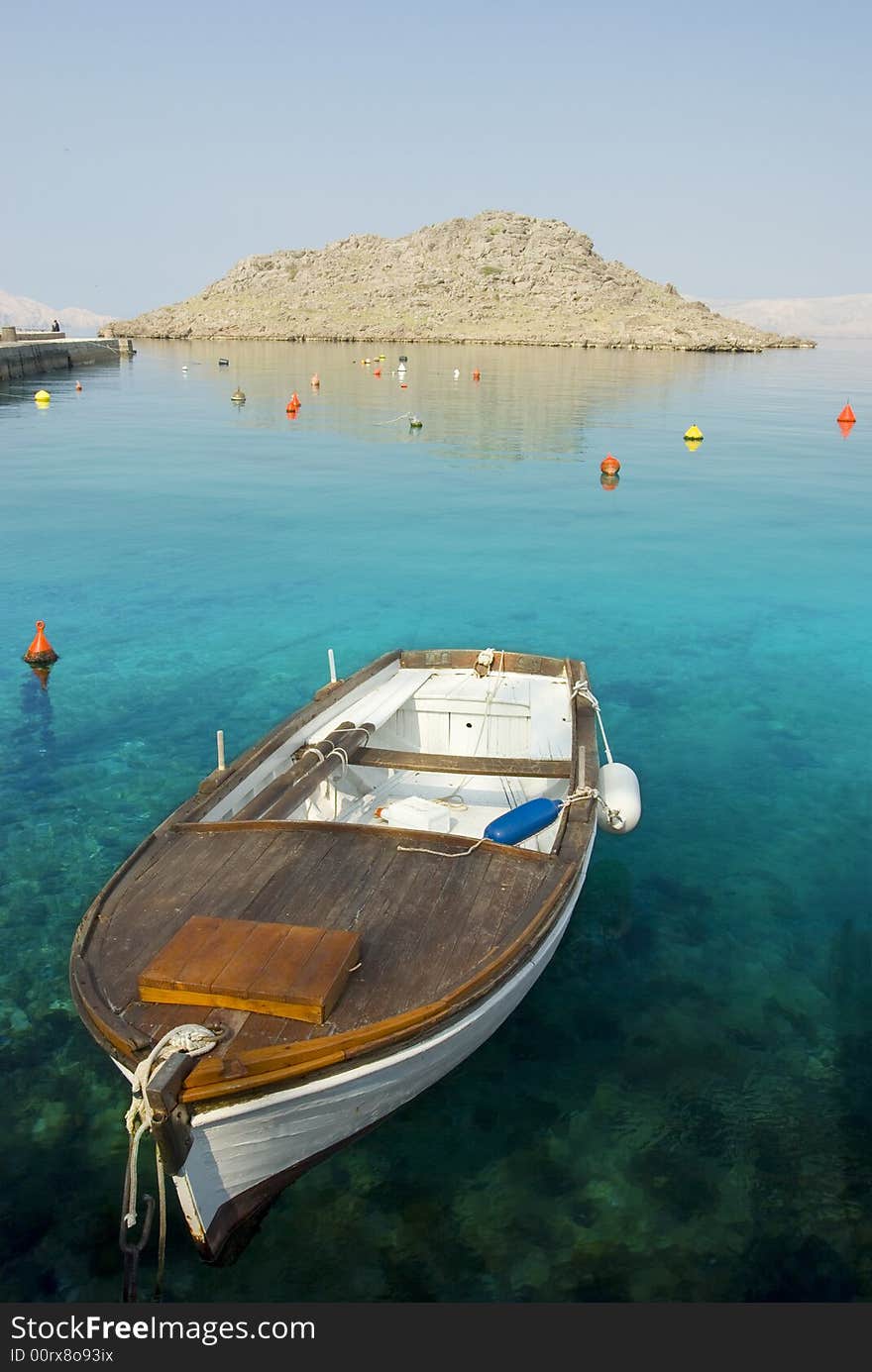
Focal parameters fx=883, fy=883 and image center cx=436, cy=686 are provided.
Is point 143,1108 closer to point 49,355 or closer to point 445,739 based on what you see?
point 445,739

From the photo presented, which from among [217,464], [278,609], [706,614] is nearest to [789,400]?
[217,464]

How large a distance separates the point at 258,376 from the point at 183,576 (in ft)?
262

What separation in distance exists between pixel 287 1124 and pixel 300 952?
1345 mm

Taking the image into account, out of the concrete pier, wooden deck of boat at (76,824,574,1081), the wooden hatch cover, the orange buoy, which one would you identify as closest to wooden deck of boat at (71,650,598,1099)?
wooden deck of boat at (76,824,574,1081)

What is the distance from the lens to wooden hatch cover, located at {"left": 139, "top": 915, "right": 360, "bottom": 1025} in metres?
7.20

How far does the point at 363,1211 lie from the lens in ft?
26.3

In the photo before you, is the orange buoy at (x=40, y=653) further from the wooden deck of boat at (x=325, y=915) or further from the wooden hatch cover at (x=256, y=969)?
the wooden hatch cover at (x=256, y=969)

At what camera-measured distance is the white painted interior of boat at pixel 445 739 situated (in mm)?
12547

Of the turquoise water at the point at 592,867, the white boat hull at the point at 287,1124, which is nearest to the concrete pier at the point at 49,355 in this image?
the turquoise water at the point at 592,867

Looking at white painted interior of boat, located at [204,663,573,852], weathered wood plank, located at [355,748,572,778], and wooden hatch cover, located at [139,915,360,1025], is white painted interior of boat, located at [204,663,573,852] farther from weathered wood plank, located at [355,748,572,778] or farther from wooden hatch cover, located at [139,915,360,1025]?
wooden hatch cover, located at [139,915,360,1025]

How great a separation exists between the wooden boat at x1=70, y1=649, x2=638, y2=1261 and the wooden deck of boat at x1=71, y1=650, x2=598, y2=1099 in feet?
0.06

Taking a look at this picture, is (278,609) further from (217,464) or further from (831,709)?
(217,464)

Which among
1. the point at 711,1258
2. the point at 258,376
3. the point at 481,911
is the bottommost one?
the point at 711,1258

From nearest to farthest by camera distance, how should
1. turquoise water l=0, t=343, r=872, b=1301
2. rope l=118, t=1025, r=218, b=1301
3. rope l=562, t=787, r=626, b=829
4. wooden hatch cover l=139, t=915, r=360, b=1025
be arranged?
rope l=118, t=1025, r=218, b=1301 < wooden hatch cover l=139, t=915, r=360, b=1025 < turquoise water l=0, t=343, r=872, b=1301 < rope l=562, t=787, r=626, b=829
